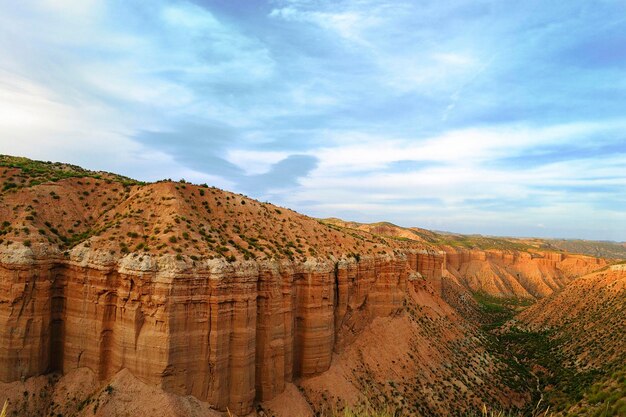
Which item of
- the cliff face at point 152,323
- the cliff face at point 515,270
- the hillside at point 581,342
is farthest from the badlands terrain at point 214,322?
the cliff face at point 515,270

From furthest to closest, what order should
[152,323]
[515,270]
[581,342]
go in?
[515,270] → [581,342] → [152,323]

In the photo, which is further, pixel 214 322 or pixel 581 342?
pixel 581 342

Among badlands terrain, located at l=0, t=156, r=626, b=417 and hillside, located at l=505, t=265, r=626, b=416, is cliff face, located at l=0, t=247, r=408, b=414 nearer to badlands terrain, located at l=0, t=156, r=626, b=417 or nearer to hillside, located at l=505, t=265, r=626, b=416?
badlands terrain, located at l=0, t=156, r=626, b=417

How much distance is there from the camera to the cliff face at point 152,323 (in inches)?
915

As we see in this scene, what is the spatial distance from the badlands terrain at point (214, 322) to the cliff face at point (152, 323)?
85 millimetres

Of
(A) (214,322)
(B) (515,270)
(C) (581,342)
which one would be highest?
(A) (214,322)

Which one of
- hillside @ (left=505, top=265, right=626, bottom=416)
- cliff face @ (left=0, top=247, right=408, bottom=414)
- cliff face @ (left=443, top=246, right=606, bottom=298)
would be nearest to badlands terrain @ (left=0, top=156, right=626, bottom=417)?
cliff face @ (left=0, top=247, right=408, bottom=414)

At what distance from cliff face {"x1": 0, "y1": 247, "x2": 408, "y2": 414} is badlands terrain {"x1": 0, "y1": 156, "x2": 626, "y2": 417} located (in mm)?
85

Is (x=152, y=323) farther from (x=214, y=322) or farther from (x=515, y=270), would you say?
(x=515, y=270)

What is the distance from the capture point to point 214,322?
24578 mm

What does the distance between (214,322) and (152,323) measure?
365cm

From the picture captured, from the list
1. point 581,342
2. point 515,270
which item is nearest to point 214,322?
point 581,342

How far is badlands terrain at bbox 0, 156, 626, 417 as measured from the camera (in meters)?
23.3

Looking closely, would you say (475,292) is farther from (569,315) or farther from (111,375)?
(111,375)
